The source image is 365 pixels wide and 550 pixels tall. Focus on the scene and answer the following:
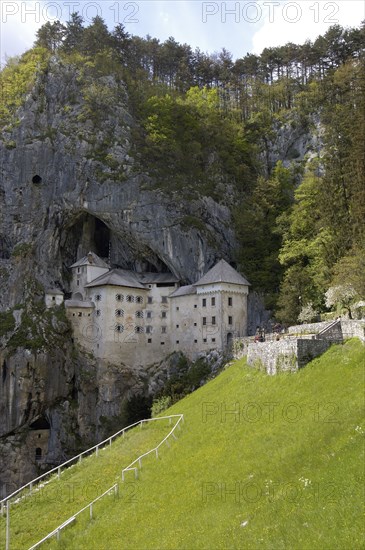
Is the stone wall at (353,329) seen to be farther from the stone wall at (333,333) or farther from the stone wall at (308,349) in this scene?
the stone wall at (308,349)

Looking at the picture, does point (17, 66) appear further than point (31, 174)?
Yes

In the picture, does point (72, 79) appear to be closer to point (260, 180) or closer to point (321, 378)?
point (260, 180)

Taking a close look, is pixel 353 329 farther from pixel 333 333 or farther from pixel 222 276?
pixel 222 276

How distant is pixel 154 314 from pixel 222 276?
25.5 ft

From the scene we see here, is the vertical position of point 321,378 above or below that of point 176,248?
below

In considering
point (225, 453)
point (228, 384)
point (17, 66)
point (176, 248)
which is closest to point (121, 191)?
point (176, 248)

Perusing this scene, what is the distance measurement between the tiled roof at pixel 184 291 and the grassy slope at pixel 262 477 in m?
28.2

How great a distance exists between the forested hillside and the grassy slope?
1694 centimetres

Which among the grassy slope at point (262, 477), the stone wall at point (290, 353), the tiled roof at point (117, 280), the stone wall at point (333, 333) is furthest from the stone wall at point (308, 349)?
the tiled roof at point (117, 280)

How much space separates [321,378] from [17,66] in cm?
6212

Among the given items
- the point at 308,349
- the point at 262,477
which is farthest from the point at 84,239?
the point at 262,477

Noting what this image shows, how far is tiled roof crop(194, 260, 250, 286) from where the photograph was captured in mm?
63656

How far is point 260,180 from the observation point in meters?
75.0

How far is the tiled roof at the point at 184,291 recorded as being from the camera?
64.9 meters
